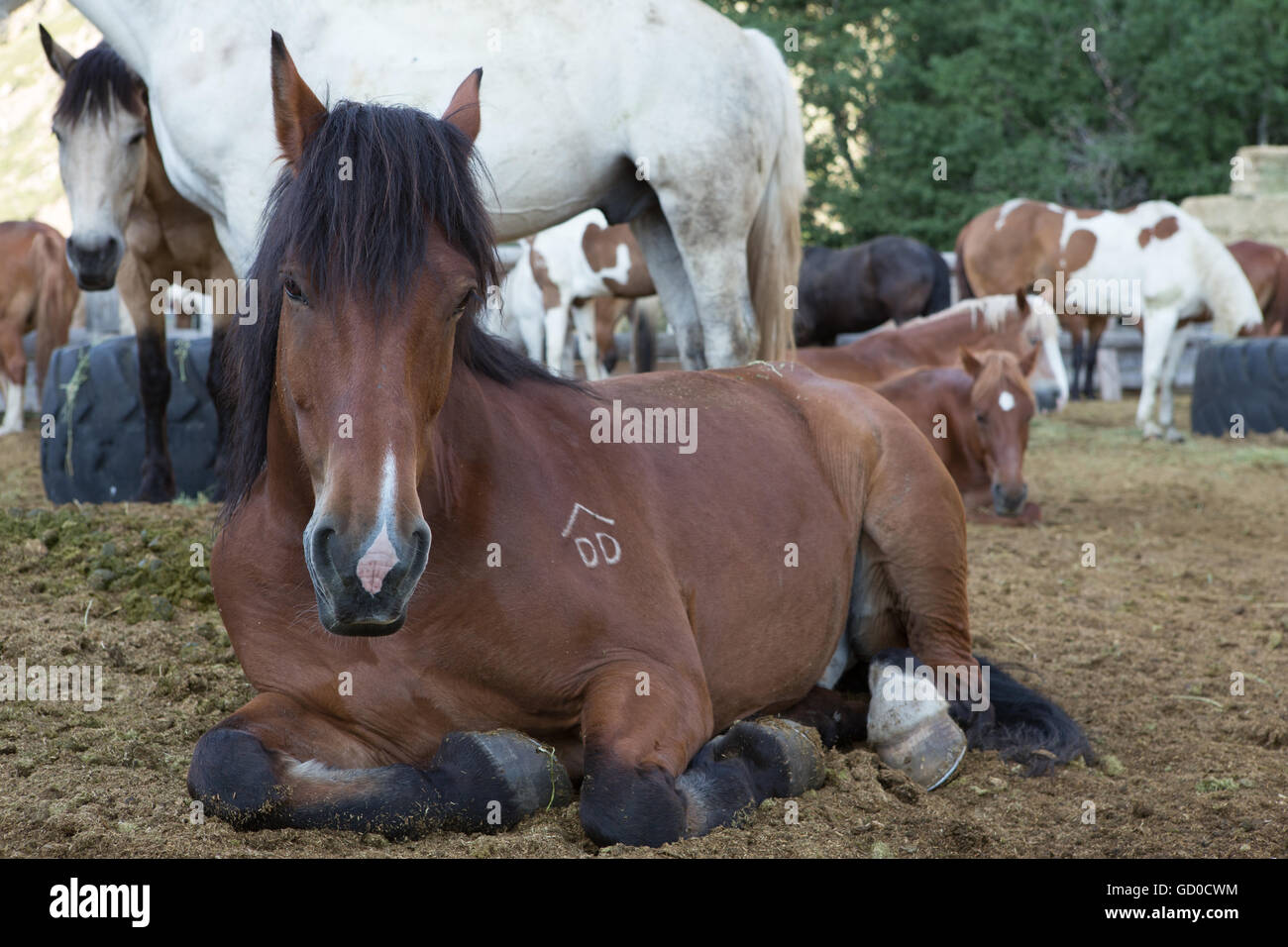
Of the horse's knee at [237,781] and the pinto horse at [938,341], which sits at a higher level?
the pinto horse at [938,341]

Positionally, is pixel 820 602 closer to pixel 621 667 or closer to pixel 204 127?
pixel 621 667

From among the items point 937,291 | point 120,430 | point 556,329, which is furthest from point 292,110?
point 937,291

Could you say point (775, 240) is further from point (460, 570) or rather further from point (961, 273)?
point (961, 273)

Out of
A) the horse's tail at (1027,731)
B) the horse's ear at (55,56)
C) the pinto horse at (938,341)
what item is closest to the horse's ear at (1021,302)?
the pinto horse at (938,341)

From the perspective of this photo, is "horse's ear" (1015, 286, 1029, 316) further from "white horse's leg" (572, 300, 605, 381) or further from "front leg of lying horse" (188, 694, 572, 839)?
"front leg of lying horse" (188, 694, 572, 839)

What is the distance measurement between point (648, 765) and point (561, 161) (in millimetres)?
2948

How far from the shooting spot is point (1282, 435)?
1062 cm

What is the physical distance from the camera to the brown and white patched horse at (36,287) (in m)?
Answer: 10.4

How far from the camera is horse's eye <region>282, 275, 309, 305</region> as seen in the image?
6.93 ft

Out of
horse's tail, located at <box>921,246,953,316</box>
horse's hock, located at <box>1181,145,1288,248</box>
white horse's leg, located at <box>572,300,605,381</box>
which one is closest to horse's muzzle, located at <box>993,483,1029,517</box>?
white horse's leg, located at <box>572,300,605,381</box>

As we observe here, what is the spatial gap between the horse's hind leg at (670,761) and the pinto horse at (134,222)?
293 cm

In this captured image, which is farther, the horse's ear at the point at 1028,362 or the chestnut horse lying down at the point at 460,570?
the horse's ear at the point at 1028,362

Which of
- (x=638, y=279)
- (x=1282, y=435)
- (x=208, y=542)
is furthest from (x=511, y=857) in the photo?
(x=1282, y=435)

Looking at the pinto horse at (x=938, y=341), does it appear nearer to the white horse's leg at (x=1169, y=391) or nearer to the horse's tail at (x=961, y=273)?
the white horse's leg at (x=1169, y=391)
